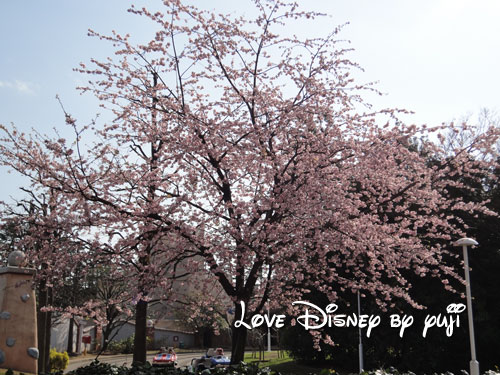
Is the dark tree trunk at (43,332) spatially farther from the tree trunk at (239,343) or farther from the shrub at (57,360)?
the shrub at (57,360)

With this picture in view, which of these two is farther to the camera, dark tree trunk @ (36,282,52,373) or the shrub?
the shrub

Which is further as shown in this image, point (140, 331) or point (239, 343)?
point (140, 331)

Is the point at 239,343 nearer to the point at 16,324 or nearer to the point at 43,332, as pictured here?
the point at 16,324

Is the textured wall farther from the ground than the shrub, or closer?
farther from the ground

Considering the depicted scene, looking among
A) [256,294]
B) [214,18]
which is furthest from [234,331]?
[214,18]

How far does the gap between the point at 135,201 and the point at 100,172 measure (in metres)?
1.06

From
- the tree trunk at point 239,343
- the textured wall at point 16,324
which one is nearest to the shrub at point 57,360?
the textured wall at point 16,324

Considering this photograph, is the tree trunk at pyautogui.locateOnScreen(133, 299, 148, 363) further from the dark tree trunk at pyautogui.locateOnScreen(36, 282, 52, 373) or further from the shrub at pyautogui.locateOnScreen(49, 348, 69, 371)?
the shrub at pyautogui.locateOnScreen(49, 348, 69, 371)

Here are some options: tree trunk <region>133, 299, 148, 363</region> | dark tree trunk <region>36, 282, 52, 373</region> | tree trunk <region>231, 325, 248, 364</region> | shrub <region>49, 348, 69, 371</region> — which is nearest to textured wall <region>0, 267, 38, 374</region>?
dark tree trunk <region>36, 282, 52, 373</region>

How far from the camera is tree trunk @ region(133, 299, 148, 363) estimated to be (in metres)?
→ 11.8

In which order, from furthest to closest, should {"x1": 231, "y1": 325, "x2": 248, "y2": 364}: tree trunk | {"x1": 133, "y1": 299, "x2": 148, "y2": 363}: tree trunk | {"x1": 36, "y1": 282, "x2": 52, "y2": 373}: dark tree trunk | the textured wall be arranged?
1. {"x1": 36, "y1": 282, "x2": 52, "y2": 373}: dark tree trunk
2. {"x1": 133, "y1": 299, "x2": 148, "y2": 363}: tree trunk
3. the textured wall
4. {"x1": 231, "y1": 325, "x2": 248, "y2": 364}: tree trunk

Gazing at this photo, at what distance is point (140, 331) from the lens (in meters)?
12.1

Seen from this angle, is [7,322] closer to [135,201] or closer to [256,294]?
[135,201]

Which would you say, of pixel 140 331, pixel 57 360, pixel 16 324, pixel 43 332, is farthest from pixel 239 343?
pixel 57 360
